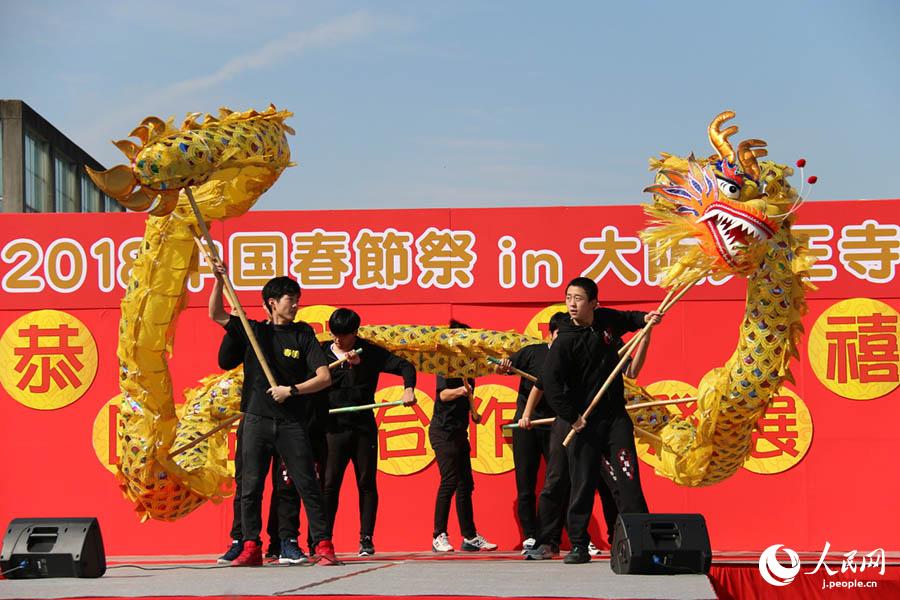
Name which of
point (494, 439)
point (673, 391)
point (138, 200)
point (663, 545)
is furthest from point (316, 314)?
point (663, 545)

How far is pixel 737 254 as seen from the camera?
6523 millimetres

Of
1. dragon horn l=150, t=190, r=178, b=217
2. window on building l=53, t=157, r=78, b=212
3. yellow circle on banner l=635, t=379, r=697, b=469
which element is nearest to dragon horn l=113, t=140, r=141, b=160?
dragon horn l=150, t=190, r=178, b=217

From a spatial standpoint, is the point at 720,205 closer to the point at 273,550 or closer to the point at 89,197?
the point at 273,550

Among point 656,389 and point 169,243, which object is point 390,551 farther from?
point 169,243

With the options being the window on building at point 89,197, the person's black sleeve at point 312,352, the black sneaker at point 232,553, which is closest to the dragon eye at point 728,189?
the person's black sleeve at point 312,352

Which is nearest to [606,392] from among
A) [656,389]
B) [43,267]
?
[656,389]

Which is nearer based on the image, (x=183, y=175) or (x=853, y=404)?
(x=183, y=175)

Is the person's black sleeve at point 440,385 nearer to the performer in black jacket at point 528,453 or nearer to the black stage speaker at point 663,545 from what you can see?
the performer in black jacket at point 528,453

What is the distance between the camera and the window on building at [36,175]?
15477 millimetres

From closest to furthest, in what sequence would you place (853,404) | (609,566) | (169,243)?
1. (609,566)
2. (169,243)
3. (853,404)

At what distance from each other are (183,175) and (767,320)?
291 cm

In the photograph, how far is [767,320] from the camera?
674 cm

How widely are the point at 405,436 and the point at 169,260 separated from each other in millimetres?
2895

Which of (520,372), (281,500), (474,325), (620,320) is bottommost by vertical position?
(281,500)
